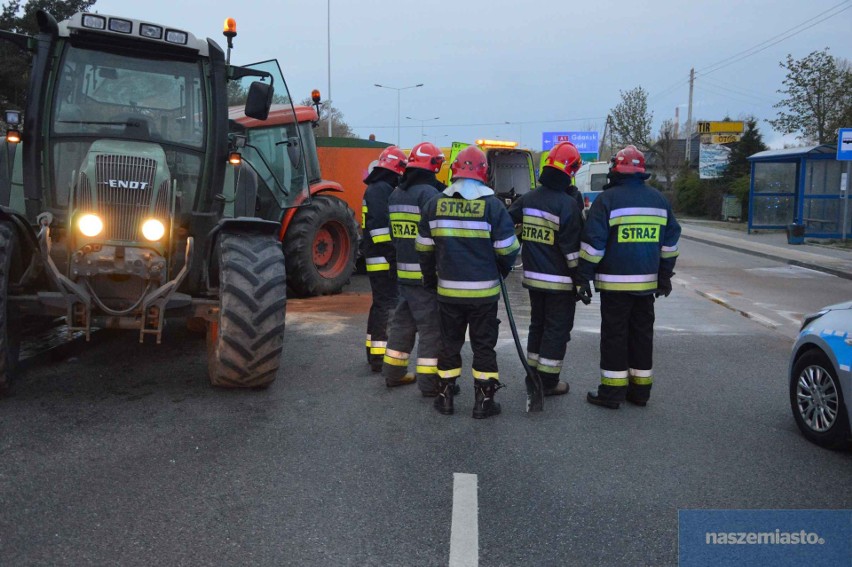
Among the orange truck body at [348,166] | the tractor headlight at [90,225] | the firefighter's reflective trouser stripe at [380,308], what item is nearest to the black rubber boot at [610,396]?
the firefighter's reflective trouser stripe at [380,308]

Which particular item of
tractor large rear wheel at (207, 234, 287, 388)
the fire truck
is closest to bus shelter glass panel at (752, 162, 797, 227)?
the fire truck

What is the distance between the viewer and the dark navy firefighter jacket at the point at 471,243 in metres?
6.05

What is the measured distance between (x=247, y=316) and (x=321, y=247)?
6557 millimetres

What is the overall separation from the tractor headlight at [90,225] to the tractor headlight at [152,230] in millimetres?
297

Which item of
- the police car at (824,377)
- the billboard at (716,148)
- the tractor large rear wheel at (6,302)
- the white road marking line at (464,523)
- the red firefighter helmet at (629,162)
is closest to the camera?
the white road marking line at (464,523)

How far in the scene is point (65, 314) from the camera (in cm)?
598

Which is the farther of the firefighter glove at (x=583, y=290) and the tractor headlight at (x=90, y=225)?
Result: the firefighter glove at (x=583, y=290)

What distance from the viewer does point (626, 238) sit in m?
6.33

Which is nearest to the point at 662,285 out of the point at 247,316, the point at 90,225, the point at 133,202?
the point at 247,316

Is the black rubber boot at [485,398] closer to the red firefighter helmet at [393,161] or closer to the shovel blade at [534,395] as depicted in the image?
the shovel blade at [534,395]

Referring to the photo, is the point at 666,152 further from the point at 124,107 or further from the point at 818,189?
the point at 124,107

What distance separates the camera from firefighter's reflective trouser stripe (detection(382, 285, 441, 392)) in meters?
6.57

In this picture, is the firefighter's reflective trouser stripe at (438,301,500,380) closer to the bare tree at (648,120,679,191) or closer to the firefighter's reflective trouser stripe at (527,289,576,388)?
the firefighter's reflective trouser stripe at (527,289,576,388)

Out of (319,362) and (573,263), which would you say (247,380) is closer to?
(319,362)
